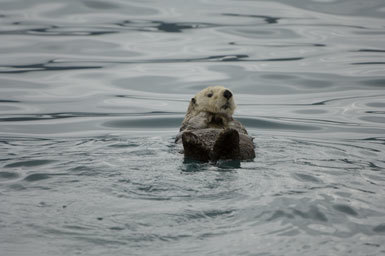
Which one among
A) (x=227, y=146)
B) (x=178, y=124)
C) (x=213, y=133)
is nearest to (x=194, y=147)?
(x=227, y=146)

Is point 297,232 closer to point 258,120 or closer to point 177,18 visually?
point 258,120

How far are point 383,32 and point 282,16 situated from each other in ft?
7.35

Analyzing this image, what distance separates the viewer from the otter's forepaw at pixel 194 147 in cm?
547

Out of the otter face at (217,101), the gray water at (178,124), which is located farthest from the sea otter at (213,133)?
the gray water at (178,124)

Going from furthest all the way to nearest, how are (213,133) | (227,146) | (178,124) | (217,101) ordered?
(178,124) < (217,101) < (213,133) < (227,146)

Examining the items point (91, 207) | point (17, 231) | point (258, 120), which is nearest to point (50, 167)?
point (91, 207)

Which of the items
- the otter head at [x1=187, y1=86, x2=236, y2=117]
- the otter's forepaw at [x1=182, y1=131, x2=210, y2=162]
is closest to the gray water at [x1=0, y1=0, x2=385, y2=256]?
the otter's forepaw at [x1=182, y1=131, x2=210, y2=162]

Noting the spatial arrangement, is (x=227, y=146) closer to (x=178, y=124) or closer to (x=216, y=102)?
(x=216, y=102)

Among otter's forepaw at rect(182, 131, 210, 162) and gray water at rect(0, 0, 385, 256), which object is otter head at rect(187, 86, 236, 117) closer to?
gray water at rect(0, 0, 385, 256)

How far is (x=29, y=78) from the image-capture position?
10883 mm

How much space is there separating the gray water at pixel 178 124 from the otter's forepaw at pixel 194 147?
86 mm

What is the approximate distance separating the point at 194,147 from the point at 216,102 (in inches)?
48.2

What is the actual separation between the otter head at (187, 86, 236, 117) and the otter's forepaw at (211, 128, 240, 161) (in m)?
1.10

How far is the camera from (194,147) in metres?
5.52
